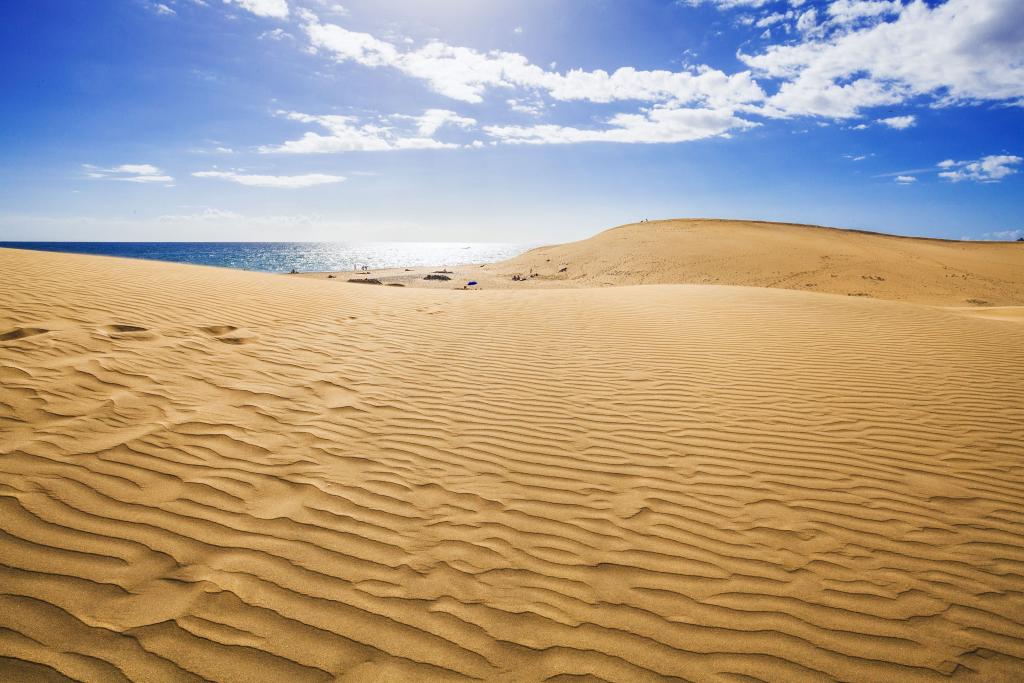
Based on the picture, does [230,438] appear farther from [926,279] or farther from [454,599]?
[926,279]

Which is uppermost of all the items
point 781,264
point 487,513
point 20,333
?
point 781,264

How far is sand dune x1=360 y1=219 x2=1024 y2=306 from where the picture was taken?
20828mm

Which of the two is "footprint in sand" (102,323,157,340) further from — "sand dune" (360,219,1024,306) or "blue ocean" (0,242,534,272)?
"blue ocean" (0,242,534,272)

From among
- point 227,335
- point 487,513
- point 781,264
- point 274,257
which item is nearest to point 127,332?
point 227,335

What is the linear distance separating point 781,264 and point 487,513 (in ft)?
84.5

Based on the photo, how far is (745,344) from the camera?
24.3 feet

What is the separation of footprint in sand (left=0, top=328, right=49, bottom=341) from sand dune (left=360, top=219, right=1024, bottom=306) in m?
19.3

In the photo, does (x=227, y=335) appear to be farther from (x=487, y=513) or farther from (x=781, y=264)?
(x=781, y=264)

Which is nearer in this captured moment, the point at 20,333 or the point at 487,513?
the point at 487,513

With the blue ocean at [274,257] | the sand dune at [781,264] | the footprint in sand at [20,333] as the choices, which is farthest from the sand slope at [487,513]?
the blue ocean at [274,257]

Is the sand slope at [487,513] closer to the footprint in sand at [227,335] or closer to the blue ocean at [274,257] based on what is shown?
the footprint in sand at [227,335]

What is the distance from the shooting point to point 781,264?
24.0m

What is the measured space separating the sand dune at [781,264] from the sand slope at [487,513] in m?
15.9

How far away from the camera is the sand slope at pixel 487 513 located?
2.16 metres
